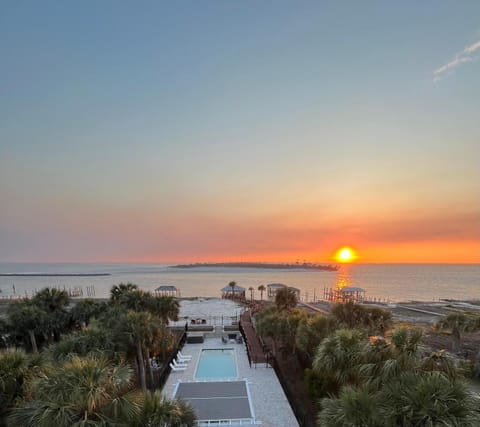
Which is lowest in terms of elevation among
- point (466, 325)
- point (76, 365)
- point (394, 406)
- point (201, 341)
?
point (201, 341)

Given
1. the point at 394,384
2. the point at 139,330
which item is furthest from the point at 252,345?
the point at 394,384

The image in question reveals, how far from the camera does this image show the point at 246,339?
25438mm

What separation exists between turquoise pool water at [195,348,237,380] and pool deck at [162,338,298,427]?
368 mm

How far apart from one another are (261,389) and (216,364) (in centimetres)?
587

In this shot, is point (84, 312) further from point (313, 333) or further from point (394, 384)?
point (394, 384)

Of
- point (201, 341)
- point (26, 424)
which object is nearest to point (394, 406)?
point (26, 424)

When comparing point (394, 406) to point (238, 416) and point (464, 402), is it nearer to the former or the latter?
point (464, 402)

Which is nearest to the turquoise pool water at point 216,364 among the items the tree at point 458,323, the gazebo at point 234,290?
the tree at point 458,323

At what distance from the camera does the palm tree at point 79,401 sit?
6.53 meters

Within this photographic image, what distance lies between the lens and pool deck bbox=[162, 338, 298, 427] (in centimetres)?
1328

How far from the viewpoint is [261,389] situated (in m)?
16.4

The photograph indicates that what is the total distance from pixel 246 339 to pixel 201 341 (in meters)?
4.24

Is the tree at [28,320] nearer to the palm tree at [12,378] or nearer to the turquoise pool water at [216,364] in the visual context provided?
the turquoise pool water at [216,364]

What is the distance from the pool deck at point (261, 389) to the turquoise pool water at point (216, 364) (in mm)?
368
